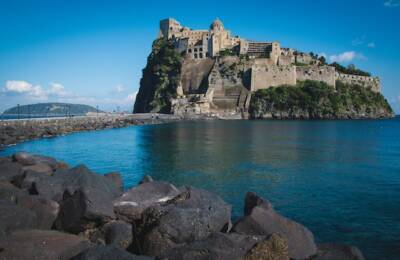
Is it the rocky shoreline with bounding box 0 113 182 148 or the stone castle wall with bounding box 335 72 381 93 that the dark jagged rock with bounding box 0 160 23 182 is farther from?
the stone castle wall with bounding box 335 72 381 93

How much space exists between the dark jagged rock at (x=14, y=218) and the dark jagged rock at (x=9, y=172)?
18.6 feet

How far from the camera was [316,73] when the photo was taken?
119m

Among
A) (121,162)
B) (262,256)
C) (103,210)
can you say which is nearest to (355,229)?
(262,256)

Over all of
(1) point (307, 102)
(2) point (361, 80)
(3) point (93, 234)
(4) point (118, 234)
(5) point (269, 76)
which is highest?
(2) point (361, 80)

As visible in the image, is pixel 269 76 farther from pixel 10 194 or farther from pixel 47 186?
pixel 10 194

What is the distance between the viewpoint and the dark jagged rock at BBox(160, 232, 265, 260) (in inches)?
309

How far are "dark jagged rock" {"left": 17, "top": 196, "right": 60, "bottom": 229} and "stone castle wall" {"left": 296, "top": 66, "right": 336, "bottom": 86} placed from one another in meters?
114

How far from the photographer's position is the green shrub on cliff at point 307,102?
110688mm

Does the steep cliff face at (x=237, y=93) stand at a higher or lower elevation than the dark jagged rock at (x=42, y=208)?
higher

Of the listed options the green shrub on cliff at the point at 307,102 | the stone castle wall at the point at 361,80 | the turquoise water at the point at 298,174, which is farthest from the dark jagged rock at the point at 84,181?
the stone castle wall at the point at 361,80

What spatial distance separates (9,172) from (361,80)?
13066 centimetres

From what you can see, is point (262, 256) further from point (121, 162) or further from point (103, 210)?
point (121, 162)

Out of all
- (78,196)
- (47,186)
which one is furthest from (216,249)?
(47,186)

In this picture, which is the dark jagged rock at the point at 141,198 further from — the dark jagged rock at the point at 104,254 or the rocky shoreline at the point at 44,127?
the rocky shoreline at the point at 44,127
